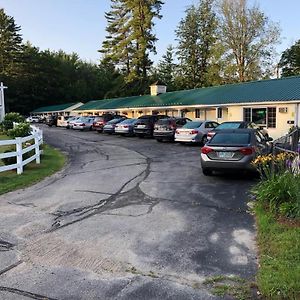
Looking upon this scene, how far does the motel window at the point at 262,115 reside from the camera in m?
24.8

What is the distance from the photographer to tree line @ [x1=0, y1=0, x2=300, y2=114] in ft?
163

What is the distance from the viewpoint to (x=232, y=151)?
10539 mm

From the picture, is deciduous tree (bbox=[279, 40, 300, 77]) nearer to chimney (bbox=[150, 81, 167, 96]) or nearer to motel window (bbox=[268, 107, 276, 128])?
chimney (bbox=[150, 81, 167, 96])

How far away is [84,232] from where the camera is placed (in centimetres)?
619

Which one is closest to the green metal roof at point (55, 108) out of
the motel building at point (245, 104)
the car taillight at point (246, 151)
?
the motel building at point (245, 104)

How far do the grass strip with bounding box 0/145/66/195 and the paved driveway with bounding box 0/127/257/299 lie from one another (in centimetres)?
52

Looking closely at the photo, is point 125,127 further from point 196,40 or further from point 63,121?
point 196,40

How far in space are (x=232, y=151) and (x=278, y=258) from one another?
19.3 feet

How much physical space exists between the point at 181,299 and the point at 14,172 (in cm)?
966

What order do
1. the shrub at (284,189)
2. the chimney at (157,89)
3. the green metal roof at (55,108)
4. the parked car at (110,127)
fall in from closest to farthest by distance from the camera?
1. the shrub at (284,189)
2. the parked car at (110,127)
3. the chimney at (157,89)
4. the green metal roof at (55,108)

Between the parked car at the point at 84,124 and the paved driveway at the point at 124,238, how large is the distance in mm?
28034

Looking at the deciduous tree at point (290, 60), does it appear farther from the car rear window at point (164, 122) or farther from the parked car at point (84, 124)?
the car rear window at point (164, 122)

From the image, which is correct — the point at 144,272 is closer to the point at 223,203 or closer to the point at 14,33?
the point at 223,203

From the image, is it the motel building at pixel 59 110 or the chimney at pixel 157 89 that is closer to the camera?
the chimney at pixel 157 89
